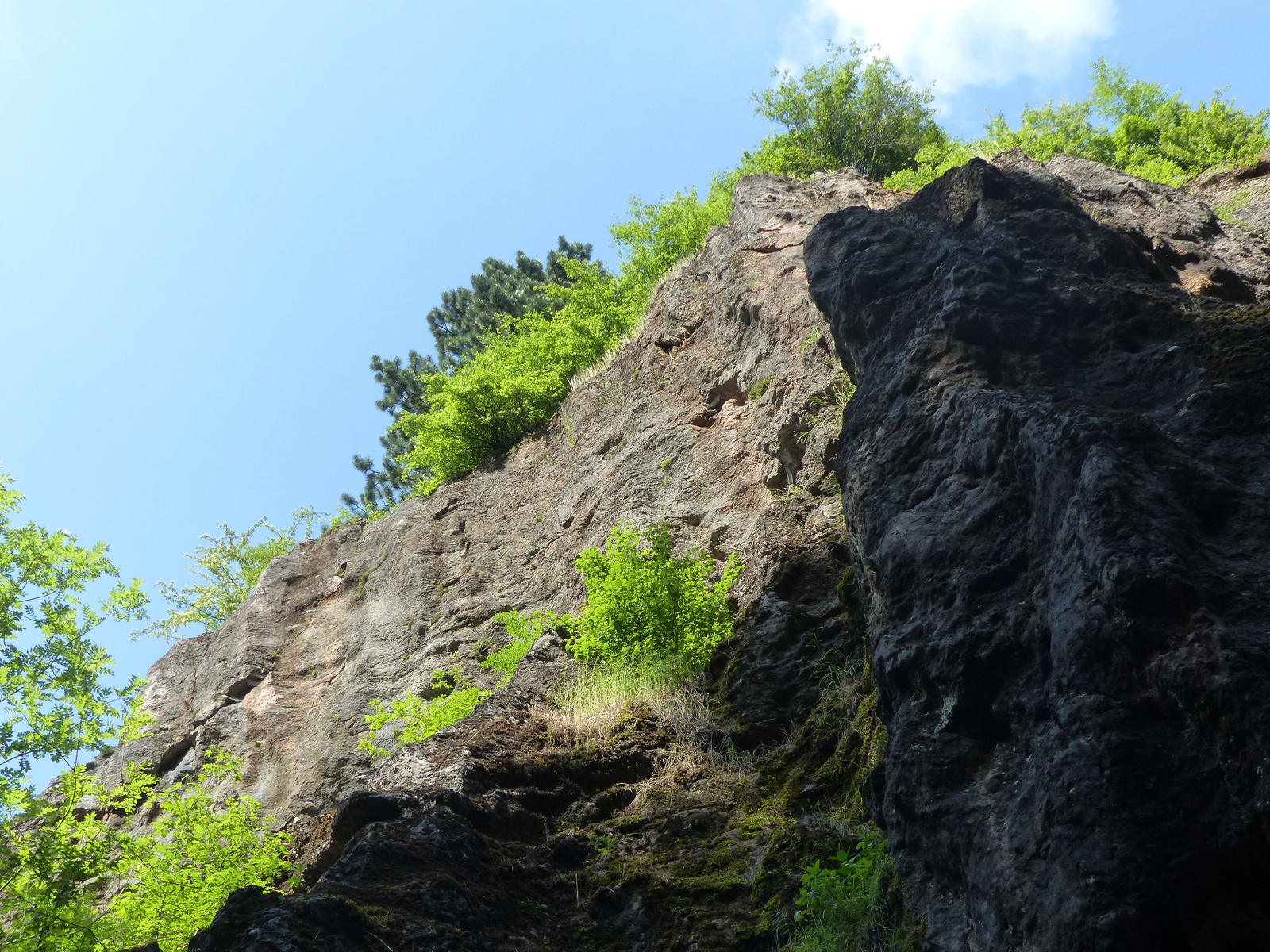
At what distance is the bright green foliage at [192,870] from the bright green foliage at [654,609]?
3152 millimetres

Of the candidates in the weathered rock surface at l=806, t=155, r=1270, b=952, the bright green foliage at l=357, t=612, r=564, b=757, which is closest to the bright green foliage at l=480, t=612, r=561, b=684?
the bright green foliage at l=357, t=612, r=564, b=757

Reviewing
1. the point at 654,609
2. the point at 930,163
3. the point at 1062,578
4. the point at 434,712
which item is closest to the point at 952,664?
the point at 1062,578

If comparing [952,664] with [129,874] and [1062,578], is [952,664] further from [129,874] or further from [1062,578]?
[129,874]

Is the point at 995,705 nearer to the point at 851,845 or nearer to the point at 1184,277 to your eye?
the point at 851,845

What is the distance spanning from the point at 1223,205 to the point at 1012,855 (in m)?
10.9

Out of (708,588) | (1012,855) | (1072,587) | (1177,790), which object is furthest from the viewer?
(708,588)

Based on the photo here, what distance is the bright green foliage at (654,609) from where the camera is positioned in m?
7.84

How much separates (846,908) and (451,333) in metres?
29.4

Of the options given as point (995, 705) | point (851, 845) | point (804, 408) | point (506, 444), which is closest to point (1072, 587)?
point (995, 705)

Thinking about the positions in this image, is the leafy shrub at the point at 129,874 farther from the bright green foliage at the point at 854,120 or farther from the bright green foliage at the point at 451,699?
the bright green foliage at the point at 854,120

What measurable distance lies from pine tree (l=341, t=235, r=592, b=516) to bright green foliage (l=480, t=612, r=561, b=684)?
762 inches

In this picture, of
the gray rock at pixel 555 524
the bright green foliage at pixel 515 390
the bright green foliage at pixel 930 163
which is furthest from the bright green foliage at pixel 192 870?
the bright green foliage at pixel 930 163

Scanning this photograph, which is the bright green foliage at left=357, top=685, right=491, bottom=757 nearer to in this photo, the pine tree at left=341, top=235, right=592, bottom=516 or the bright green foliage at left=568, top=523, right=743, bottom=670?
the bright green foliage at left=568, top=523, right=743, bottom=670

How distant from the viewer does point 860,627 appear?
6566 mm
